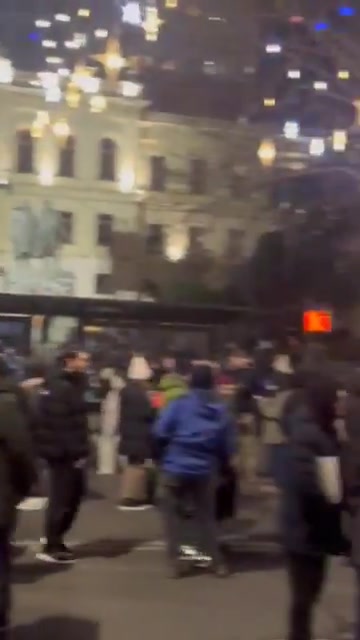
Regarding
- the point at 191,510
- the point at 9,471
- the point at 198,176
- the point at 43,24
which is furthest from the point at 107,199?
the point at 9,471

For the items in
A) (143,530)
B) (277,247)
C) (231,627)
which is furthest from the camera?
(277,247)

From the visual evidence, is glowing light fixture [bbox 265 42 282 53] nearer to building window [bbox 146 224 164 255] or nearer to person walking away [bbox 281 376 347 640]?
person walking away [bbox 281 376 347 640]

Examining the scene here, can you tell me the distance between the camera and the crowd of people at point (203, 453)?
5.59 meters

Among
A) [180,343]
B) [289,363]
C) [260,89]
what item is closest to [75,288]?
[180,343]

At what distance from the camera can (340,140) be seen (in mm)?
15969

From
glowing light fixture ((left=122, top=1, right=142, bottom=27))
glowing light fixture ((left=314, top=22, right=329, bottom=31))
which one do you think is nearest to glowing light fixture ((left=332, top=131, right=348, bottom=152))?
glowing light fixture ((left=314, top=22, right=329, bottom=31))

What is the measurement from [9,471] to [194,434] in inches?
97.0

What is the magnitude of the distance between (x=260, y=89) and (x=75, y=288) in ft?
38.9

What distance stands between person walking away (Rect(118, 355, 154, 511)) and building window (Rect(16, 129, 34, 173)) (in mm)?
25714

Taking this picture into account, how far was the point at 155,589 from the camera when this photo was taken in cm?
763

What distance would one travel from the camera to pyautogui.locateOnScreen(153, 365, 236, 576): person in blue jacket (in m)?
7.96

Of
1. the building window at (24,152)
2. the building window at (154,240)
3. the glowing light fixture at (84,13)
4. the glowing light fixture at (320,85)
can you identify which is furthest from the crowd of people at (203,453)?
the building window at (24,152)

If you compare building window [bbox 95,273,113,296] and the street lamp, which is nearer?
the street lamp

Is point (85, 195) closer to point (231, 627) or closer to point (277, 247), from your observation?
point (277, 247)
